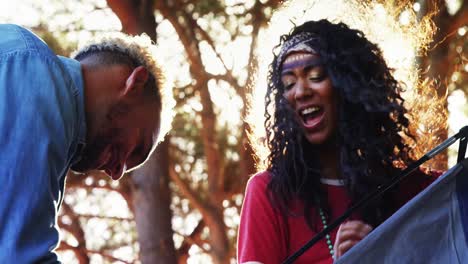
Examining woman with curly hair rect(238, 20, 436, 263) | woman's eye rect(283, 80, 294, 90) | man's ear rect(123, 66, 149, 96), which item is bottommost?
woman with curly hair rect(238, 20, 436, 263)

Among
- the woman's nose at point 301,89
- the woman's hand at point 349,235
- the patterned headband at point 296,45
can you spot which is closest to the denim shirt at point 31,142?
the woman's hand at point 349,235

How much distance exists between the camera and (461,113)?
9.95 m

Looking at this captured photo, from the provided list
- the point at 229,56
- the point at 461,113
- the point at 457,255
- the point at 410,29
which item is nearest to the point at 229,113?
the point at 229,56

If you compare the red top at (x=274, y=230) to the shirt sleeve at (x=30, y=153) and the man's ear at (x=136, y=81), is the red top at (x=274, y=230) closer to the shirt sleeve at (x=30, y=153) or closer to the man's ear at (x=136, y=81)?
the man's ear at (x=136, y=81)

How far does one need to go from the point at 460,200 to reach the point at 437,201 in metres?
0.09

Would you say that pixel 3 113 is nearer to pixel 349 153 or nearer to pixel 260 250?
pixel 260 250

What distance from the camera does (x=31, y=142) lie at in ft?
8.20

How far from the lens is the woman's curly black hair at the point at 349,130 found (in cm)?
352

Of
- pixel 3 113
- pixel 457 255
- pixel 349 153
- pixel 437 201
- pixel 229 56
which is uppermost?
pixel 229 56

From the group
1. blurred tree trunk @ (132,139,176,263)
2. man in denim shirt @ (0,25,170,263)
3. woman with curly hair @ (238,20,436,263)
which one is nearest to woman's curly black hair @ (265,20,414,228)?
woman with curly hair @ (238,20,436,263)

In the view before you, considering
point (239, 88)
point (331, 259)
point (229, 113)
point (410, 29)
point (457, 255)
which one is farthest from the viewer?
point (229, 113)

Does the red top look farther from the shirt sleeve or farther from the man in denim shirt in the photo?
the shirt sleeve

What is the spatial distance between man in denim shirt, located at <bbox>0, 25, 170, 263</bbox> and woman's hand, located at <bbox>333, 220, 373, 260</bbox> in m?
0.83

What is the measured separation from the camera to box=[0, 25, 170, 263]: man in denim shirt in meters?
2.47
